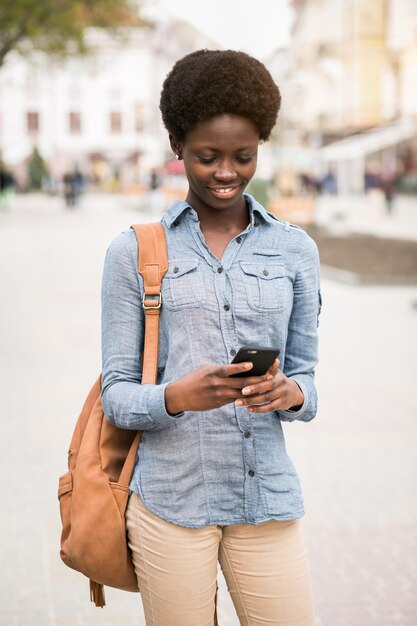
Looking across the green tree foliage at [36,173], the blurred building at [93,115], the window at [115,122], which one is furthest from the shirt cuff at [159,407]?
the window at [115,122]

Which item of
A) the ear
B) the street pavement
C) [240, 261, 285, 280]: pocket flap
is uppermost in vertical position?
the ear

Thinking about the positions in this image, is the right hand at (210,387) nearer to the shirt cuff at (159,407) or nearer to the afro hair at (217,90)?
the shirt cuff at (159,407)

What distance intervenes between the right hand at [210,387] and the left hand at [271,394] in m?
0.01

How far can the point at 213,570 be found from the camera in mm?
2398

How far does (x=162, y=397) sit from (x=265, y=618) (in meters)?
0.53

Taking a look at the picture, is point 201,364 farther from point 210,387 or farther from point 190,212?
point 190,212

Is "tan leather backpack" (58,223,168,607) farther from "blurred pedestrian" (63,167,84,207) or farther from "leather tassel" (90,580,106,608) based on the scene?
"blurred pedestrian" (63,167,84,207)

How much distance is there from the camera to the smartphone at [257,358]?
207 cm

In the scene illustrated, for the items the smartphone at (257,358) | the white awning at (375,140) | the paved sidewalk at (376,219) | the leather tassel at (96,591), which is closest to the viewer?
the smartphone at (257,358)

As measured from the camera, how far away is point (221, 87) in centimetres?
235

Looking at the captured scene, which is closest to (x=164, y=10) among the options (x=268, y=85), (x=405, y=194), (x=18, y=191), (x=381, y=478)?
(x=405, y=194)

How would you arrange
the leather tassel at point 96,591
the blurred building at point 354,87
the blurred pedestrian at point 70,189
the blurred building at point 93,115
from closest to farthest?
the leather tassel at point 96,591 < the blurred pedestrian at point 70,189 < the blurred building at point 354,87 < the blurred building at point 93,115

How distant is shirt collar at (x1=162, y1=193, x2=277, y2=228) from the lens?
2457 millimetres

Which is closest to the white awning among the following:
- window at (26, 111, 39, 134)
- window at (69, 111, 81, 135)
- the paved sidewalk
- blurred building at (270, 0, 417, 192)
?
blurred building at (270, 0, 417, 192)
